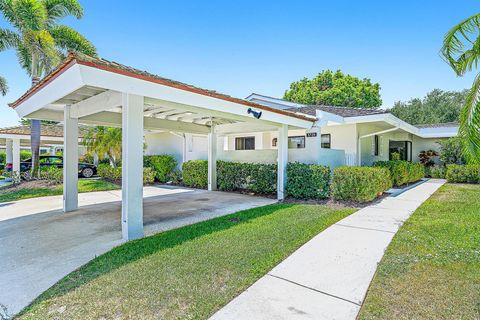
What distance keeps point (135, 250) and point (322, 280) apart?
318cm

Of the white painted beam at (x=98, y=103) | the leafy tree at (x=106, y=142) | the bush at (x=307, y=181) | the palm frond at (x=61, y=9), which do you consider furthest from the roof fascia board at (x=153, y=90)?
the palm frond at (x=61, y=9)

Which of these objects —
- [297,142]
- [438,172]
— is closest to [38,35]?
[297,142]

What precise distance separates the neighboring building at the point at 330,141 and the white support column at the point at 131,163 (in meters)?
6.73

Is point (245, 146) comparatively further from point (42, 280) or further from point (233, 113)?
point (42, 280)

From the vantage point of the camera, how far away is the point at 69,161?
7645 millimetres

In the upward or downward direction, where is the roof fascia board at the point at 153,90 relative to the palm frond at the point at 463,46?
downward

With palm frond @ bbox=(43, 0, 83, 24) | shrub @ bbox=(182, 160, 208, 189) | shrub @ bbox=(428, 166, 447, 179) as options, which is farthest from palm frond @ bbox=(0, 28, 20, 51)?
shrub @ bbox=(428, 166, 447, 179)

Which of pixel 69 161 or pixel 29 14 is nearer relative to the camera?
pixel 69 161

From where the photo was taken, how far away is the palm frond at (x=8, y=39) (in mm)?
13961

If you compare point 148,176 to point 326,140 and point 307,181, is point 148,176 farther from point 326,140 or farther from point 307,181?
point 326,140

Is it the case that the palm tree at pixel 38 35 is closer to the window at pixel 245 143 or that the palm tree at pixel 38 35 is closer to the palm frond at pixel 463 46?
the window at pixel 245 143

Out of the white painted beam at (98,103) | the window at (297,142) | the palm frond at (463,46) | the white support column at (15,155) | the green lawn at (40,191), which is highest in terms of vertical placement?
the palm frond at (463,46)

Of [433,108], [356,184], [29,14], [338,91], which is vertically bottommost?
[356,184]

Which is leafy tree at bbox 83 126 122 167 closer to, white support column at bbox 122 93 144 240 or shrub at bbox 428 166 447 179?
white support column at bbox 122 93 144 240
